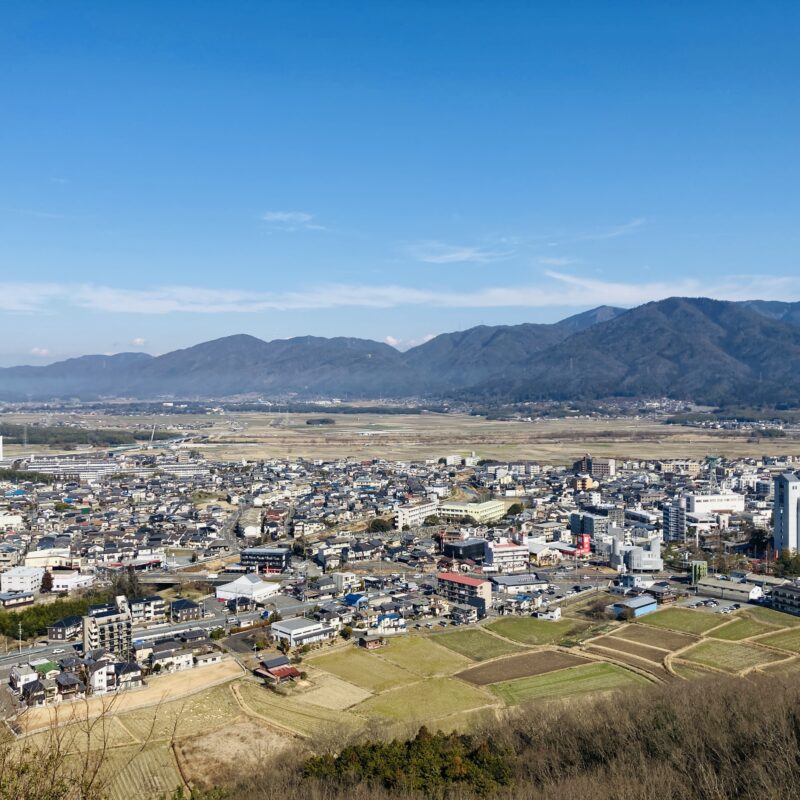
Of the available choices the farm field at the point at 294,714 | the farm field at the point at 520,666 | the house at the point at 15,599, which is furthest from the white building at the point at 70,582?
the farm field at the point at 520,666

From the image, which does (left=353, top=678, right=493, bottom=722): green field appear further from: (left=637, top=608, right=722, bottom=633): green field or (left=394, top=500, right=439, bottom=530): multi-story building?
(left=394, top=500, right=439, bottom=530): multi-story building

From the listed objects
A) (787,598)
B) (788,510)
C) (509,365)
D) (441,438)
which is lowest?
(787,598)

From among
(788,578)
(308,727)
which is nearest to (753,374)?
(788,578)

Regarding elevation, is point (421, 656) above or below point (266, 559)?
below

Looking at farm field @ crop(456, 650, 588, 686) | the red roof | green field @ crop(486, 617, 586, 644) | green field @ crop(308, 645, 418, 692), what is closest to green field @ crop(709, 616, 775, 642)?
green field @ crop(486, 617, 586, 644)

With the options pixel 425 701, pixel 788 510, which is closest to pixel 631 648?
pixel 425 701

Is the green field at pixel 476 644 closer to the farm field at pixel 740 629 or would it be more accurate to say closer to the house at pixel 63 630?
the farm field at pixel 740 629

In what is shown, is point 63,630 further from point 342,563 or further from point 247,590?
point 342,563
